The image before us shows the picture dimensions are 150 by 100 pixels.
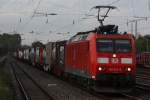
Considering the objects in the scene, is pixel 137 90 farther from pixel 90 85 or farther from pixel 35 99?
pixel 35 99

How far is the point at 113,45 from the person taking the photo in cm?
2116

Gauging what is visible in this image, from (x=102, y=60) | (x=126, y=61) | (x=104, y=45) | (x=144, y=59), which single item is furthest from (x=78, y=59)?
(x=144, y=59)

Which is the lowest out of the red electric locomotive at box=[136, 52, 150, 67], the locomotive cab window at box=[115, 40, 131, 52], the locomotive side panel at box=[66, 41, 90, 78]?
the red electric locomotive at box=[136, 52, 150, 67]

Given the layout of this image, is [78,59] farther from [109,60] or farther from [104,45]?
[109,60]

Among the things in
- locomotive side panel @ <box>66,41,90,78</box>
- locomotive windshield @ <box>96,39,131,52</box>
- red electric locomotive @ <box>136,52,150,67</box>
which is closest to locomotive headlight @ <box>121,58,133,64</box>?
locomotive windshield @ <box>96,39,131,52</box>

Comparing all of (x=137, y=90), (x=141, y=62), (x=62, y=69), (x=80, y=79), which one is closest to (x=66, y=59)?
(x=62, y=69)

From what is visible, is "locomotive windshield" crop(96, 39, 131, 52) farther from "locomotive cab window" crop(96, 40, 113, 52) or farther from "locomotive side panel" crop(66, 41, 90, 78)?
"locomotive side panel" crop(66, 41, 90, 78)

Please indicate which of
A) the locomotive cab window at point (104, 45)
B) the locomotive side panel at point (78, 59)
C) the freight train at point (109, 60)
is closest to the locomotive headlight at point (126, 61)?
the freight train at point (109, 60)

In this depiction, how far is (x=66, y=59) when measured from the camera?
98.2 ft

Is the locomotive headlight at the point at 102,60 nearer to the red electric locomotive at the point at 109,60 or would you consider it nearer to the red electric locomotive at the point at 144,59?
the red electric locomotive at the point at 109,60

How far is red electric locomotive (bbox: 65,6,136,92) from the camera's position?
2053cm

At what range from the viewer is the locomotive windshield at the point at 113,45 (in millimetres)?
21016

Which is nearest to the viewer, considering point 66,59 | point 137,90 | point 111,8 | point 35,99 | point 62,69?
point 35,99

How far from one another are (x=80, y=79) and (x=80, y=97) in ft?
14.9
